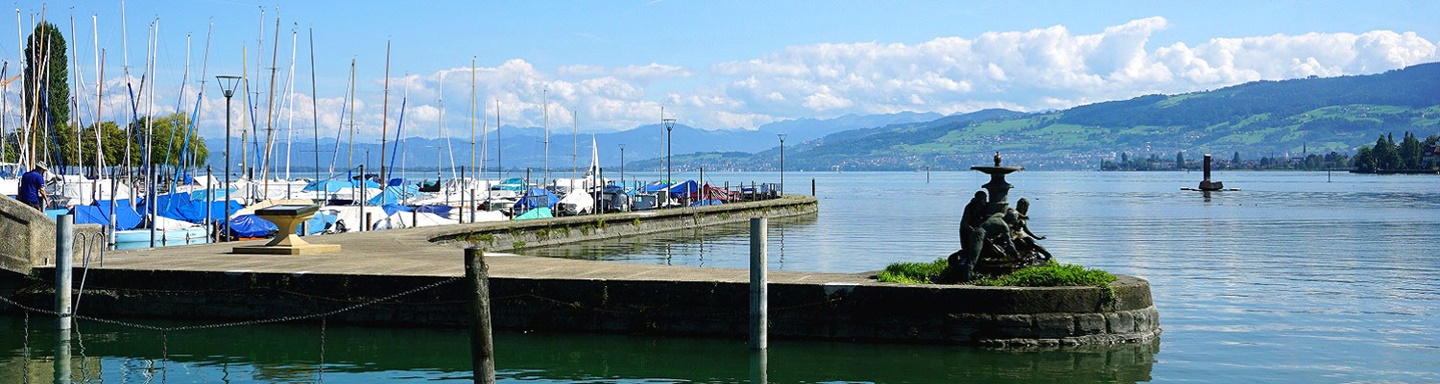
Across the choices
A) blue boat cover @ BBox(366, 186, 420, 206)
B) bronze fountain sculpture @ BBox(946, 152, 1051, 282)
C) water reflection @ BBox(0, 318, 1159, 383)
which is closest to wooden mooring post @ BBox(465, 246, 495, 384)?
water reflection @ BBox(0, 318, 1159, 383)

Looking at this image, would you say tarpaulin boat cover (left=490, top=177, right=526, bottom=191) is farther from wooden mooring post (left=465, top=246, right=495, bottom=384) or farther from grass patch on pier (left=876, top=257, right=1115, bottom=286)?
wooden mooring post (left=465, top=246, right=495, bottom=384)

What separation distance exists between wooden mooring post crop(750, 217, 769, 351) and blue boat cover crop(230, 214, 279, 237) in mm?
25428

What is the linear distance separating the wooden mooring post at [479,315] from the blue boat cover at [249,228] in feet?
91.2

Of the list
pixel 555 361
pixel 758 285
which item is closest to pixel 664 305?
pixel 555 361

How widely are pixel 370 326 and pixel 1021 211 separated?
29.9ft

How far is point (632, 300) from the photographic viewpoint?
18.7m

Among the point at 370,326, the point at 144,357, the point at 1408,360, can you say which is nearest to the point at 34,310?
the point at 144,357

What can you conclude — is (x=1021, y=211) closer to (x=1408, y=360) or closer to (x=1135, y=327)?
(x=1135, y=327)

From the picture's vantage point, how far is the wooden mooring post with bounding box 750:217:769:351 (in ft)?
53.9

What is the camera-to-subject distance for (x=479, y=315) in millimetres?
12844

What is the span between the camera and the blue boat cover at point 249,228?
39.2 metres

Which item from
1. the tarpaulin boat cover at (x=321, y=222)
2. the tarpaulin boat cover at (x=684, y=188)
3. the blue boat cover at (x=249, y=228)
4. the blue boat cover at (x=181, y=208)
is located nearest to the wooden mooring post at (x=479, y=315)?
the blue boat cover at (x=249, y=228)

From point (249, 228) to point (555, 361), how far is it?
2449cm

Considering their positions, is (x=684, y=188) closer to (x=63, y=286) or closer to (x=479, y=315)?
(x=63, y=286)
